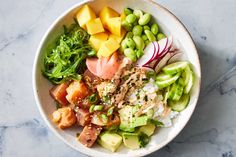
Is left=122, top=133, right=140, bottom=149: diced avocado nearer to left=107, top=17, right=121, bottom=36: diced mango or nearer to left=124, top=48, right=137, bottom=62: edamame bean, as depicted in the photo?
left=124, top=48, right=137, bottom=62: edamame bean

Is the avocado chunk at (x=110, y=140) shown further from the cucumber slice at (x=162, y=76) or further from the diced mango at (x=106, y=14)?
the diced mango at (x=106, y=14)

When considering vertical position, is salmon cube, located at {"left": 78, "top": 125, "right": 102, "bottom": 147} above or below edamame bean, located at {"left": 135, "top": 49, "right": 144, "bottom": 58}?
below

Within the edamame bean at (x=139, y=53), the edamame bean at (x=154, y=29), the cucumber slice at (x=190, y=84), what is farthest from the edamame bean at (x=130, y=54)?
the cucumber slice at (x=190, y=84)

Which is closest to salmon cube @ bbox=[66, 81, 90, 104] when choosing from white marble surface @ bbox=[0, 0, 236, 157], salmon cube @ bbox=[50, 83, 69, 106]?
salmon cube @ bbox=[50, 83, 69, 106]

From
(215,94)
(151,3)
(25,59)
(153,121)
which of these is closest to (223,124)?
(215,94)

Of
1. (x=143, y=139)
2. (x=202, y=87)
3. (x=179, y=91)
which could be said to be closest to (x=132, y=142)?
(x=143, y=139)

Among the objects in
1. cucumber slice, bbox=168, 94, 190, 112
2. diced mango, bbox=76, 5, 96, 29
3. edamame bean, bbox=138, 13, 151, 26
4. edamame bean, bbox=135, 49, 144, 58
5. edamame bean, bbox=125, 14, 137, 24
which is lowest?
cucumber slice, bbox=168, 94, 190, 112
